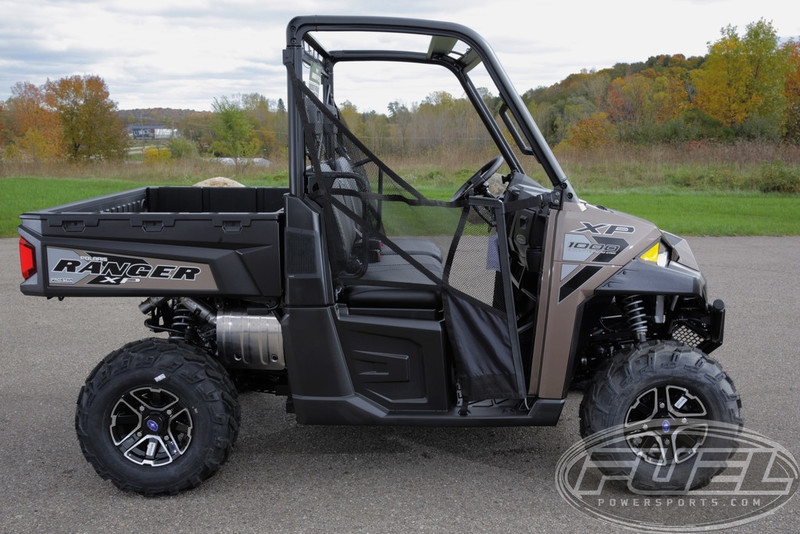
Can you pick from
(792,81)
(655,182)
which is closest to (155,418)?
(655,182)

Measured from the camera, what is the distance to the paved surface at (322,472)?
2959 millimetres

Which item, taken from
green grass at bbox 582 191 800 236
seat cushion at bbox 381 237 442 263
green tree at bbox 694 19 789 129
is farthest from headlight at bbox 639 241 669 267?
green tree at bbox 694 19 789 129

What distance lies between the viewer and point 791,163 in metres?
18.9

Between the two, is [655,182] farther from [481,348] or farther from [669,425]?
[481,348]

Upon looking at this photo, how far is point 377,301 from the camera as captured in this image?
318cm

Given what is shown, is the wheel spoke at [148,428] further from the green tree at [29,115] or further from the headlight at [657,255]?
the green tree at [29,115]

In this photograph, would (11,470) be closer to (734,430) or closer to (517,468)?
(517,468)

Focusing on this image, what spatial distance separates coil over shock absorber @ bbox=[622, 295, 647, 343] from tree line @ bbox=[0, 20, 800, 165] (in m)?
17.5

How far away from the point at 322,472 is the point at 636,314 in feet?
5.60

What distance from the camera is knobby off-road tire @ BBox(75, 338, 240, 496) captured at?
10.3 feet

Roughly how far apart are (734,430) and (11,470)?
3.46 metres

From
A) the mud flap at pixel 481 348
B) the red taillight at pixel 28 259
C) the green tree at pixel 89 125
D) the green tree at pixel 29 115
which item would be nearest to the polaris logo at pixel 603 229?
the mud flap at pixel 481 348

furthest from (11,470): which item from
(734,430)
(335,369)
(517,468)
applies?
(734,430)

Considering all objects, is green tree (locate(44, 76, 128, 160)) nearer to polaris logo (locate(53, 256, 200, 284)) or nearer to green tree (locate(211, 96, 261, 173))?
green tree (locate(211, 96, 261, 173))
